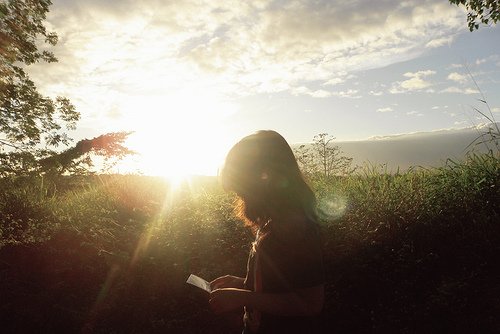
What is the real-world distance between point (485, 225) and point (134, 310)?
5308 mm

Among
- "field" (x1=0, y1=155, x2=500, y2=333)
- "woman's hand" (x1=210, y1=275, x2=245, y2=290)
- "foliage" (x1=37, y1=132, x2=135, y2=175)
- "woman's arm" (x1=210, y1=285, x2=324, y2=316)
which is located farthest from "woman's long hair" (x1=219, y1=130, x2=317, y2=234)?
"foliage" (x1=37, y1=132, x2=135, y2=175)

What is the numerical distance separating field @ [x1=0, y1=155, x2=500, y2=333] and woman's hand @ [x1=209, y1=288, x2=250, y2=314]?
3.40 m

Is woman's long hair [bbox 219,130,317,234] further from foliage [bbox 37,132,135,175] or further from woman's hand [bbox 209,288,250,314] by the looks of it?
foliage [bbox 37,132,135,175]

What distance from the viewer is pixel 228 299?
2059 millimetres

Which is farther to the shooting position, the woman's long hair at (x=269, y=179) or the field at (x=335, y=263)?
the field at (x=335, y=263)

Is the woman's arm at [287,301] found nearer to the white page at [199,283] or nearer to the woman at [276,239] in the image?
the woman at [276,239]

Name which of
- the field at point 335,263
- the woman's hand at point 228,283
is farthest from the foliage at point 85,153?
the woman's hand at point 228,283

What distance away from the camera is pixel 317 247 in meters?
1.88

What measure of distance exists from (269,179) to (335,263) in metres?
4.14

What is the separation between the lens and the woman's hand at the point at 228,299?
2.02 meters

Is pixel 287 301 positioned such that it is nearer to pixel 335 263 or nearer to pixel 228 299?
pixel 228 299

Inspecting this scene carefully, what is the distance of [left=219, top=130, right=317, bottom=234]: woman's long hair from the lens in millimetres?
1960

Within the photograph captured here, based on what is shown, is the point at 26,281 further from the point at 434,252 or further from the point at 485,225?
the point at 485,225

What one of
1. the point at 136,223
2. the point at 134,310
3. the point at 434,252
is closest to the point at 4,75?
the point at 136,223
